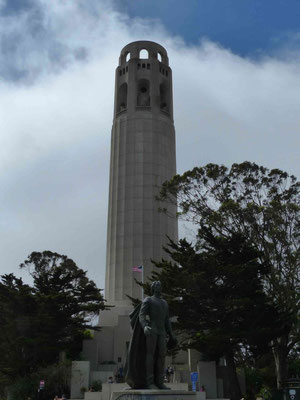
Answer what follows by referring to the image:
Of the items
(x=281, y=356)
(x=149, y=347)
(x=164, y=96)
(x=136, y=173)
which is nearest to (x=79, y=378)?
(x=281, y=356)

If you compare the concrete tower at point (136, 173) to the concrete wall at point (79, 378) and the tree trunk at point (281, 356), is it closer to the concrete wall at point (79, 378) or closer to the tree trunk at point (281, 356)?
the concrete wall at point (79, 378)

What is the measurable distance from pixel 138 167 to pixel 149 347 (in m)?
35.8

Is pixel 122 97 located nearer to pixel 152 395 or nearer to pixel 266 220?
pixel 266 220

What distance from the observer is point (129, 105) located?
47.6 meters

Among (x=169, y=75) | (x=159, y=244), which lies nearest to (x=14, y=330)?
(x=159, y=244)

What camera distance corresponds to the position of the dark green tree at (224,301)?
2327cm

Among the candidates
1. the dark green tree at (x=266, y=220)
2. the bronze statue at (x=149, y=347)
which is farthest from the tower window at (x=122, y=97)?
the bronze statue at (x=149, y=347)

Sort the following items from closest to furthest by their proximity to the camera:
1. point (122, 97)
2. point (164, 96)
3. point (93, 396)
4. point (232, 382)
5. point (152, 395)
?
1. point (152, 395)
2. point (93, 396)
3. point (232, 382)
4. point (122, 97)
5. point (164, 96)

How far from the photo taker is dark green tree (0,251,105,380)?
A: 26.4 m

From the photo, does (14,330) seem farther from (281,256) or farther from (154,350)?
(154,350)

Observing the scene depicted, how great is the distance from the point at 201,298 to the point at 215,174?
7.59 m

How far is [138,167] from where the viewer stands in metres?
44.5

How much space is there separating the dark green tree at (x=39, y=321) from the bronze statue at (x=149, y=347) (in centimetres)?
1843

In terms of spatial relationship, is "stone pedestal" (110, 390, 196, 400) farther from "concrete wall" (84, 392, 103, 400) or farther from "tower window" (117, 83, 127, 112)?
Result: "tower window" (117, 83, 127, 112)
